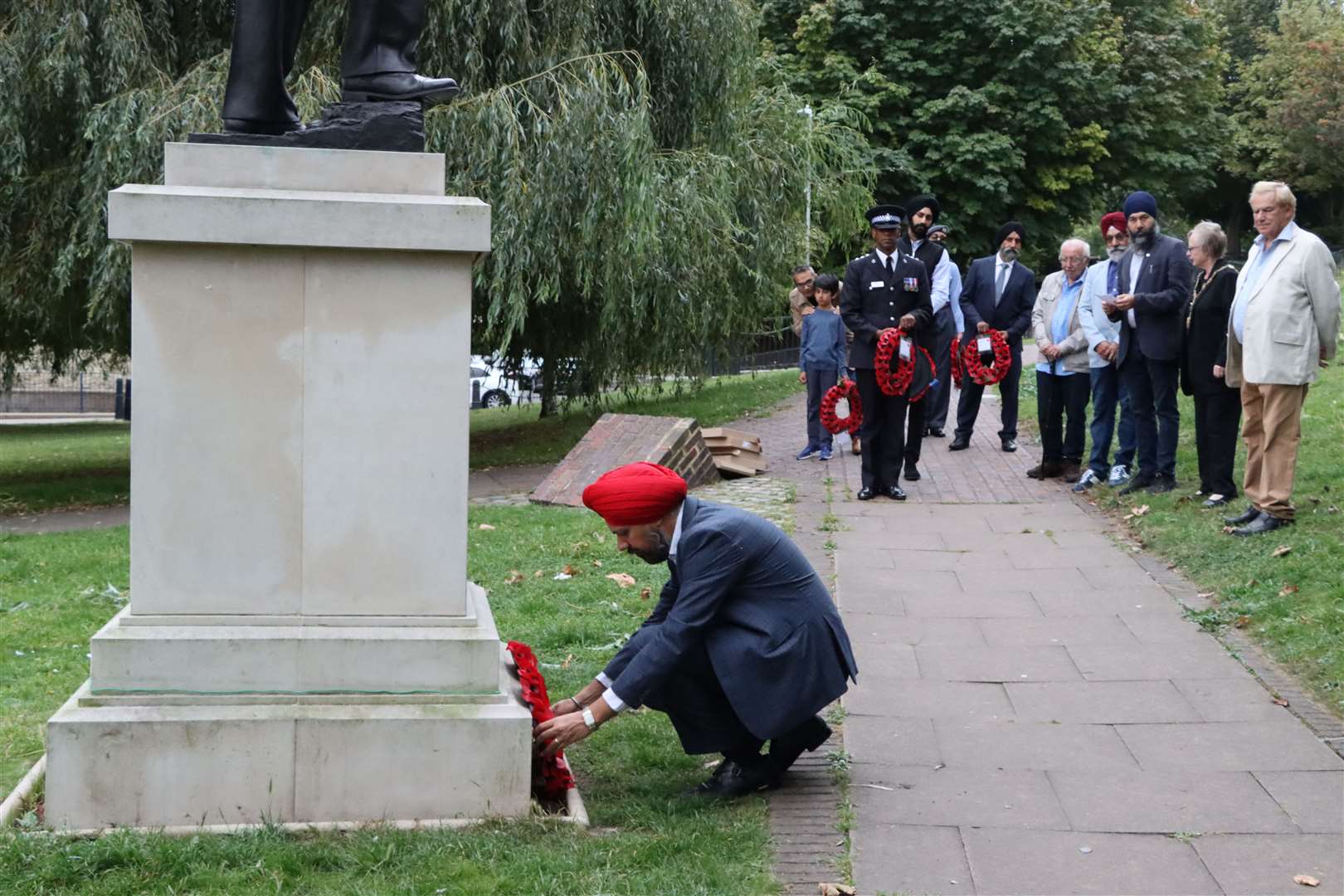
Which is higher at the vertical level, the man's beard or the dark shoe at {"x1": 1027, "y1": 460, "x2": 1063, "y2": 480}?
the man's beard

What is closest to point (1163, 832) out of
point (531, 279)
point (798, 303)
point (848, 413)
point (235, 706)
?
point (235, 706)

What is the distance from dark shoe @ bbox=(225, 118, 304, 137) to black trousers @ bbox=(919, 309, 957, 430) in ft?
25.8

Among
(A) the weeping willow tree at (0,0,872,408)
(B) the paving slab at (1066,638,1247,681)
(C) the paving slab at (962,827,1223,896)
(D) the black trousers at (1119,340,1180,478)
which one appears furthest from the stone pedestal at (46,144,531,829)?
(A) the weeping willow tree at (0,0,872,408)

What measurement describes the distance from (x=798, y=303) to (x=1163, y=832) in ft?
39.5

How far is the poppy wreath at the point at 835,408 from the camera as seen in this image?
13.3 meters

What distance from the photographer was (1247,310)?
9.18m

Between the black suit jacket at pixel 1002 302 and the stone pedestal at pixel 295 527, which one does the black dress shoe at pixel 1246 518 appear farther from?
the stone pedestal at pixel 295 527

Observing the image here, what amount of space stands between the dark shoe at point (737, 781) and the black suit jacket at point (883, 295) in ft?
22.1

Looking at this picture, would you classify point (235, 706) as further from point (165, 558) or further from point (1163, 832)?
point (1163, 832)

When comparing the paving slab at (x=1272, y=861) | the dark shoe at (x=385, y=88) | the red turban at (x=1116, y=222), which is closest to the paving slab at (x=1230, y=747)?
the paving slab at (x=1272, y=861)

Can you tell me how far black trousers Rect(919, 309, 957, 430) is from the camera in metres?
13.6

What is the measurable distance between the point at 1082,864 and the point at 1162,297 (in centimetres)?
707

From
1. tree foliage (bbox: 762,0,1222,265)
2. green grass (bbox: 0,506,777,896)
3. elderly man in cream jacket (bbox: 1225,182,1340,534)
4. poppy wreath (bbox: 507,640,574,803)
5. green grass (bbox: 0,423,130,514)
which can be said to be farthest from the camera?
tree foliage (bbox: 762,0,1222,265)

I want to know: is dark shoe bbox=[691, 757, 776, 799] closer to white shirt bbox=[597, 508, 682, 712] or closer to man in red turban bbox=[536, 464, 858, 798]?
man in red turban bbox=[536, 464, 858, 798]
